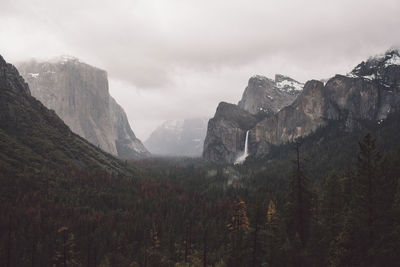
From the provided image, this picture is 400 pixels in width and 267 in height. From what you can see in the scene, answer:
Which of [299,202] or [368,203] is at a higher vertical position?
[368,203]

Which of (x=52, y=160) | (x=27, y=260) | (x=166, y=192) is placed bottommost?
(x=27, y=260)

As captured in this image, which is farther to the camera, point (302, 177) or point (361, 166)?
point (302, 177)

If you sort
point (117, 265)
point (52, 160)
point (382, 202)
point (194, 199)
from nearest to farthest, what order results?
point (382, 202) → point (117, 265) → point (194, 199) → point (52, 160)

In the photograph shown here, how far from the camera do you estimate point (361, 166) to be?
31.8 metres

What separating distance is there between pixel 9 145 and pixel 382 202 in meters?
181

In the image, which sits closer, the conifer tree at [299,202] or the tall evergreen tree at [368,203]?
the tall evergreen tree at [368,203]

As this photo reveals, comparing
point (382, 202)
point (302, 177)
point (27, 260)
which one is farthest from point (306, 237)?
point (27, 260)

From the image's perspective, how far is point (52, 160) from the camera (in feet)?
588

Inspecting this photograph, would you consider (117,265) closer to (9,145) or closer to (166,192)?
(166,192)

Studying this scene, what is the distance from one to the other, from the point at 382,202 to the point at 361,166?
13.3 feet

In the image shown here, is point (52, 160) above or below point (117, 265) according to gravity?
above

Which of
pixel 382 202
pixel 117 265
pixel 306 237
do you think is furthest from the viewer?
pixel 117 265

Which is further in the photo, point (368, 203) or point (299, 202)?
point (299, 202)

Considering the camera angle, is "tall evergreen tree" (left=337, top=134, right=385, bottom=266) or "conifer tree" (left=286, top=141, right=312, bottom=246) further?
"conifer tree" (left=286, top=141, right=312, bottom=246)
